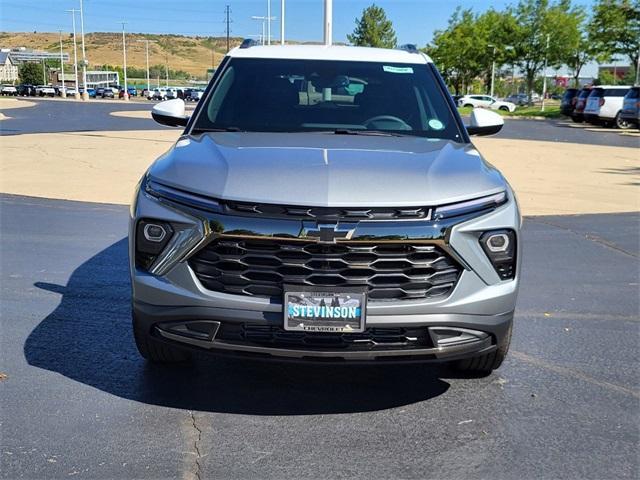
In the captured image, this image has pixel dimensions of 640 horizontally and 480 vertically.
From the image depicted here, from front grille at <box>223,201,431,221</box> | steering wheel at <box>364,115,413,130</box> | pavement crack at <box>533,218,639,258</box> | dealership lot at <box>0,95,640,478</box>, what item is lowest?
pavement crack at <box>533,218,639,258</box>

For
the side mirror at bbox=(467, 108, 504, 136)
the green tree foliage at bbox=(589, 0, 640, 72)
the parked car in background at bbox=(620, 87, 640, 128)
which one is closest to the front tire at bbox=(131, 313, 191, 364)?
the side mirror at bbox=(467, 108, 504, 136)

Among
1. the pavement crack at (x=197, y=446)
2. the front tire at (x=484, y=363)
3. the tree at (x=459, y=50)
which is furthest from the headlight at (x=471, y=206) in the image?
the tree at (x=459, y=50)

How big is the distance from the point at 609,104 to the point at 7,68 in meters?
140

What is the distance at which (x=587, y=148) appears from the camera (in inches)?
826

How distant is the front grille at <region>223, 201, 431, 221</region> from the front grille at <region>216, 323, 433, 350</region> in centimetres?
49

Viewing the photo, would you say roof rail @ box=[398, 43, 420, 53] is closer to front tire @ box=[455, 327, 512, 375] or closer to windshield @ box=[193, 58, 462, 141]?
windshield @ box=[193, 58, 462, 141]

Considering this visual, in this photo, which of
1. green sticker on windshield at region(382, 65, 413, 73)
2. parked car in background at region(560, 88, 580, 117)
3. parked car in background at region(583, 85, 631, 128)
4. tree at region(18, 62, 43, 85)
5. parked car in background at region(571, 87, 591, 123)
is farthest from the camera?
tree at region(18, 62, 43, 85)

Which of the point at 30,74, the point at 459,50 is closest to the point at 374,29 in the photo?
the point at 459,50

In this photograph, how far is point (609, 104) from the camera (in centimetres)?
3181

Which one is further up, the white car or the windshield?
the windshield

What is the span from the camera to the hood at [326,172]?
314cm

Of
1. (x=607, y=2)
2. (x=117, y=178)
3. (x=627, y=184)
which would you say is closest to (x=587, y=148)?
(x=627, y=184)

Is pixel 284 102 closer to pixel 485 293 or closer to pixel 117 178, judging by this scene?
pixel 485 293

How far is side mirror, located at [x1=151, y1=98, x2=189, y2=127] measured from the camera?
497cm
